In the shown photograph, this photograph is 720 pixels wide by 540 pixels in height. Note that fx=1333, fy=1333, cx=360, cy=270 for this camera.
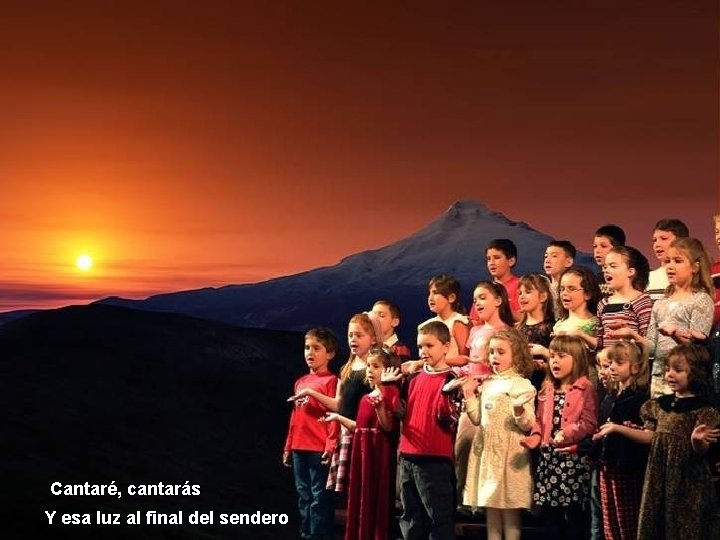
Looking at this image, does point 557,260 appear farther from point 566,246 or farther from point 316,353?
point 316,353

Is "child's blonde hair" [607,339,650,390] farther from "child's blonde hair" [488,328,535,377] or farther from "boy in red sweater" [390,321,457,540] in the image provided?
"boy in red sweater" [390,321,457,540]

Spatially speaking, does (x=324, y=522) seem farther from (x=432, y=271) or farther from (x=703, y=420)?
(x=432, y=271)

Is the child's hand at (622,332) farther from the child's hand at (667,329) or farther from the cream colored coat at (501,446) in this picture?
the cream colored coat at (501,446)

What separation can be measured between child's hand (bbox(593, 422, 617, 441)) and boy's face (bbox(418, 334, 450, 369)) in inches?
51.3

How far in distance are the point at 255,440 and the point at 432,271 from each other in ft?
13.2

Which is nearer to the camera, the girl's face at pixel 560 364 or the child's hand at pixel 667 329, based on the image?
the child's hand at pixel 667 329

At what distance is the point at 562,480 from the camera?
Result: 8.08 m

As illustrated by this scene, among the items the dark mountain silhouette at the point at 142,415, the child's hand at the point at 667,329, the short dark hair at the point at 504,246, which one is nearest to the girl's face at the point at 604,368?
the child's hand at the point at 667,329

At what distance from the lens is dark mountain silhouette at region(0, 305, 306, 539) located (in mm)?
13430

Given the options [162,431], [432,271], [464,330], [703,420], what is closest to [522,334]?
Answer: [464,330]

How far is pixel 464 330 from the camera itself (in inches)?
363

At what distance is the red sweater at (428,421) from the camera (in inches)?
335

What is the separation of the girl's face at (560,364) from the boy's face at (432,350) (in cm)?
82

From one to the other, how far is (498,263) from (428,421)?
170 centimetres
